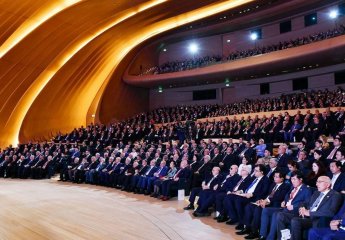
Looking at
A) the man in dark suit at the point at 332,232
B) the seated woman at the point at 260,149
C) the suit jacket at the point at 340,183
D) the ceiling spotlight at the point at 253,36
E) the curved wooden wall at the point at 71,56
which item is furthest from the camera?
the ceiling spotlight at the point at 253,36

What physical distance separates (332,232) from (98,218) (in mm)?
4222

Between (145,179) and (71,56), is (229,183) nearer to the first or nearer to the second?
(145,179)

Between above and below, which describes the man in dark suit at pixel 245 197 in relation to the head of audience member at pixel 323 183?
below

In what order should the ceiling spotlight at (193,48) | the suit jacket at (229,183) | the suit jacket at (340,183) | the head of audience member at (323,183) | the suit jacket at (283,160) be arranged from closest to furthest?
the head of audience member at (323,183)
the suit jacket at (340,183)
the suit jacket at (229,183)
the suit jacket at (283,160)
the ceiling spotlight at (193,48)

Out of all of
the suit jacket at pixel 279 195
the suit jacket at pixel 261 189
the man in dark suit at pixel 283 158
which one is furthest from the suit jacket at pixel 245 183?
the man in dark suit at pixel 283 158

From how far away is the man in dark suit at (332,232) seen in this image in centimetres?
380

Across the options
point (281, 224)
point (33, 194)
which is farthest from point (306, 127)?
point (33, 194)

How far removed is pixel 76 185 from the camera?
38.1 ft

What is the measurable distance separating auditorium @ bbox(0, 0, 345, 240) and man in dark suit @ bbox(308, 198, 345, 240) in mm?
19

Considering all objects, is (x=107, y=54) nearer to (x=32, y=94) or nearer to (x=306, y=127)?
(x=32, y=94)

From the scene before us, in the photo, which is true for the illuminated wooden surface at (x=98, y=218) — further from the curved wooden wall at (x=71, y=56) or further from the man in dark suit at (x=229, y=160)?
the curved wooden wall at (x=71, y=56)

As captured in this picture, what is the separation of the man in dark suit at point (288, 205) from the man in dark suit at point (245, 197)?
70cm

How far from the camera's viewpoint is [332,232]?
12.9ft

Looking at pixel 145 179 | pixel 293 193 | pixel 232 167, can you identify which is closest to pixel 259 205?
pixel 293 193
